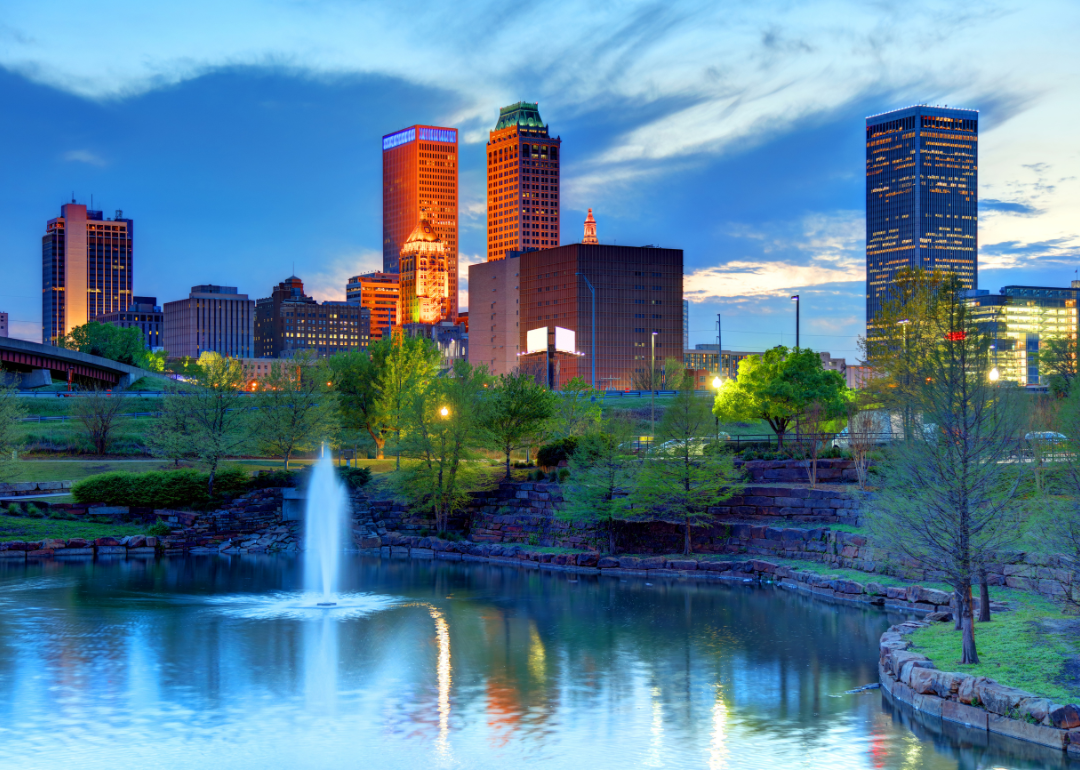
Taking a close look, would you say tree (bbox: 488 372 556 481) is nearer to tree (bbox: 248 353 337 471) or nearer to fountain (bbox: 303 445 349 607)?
fountain (bbox: 303 445 349 607)

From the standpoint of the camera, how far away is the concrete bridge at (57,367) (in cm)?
10750

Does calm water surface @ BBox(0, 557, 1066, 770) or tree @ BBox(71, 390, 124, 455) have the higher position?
tree @ BBox(71, 390, 124, 455)

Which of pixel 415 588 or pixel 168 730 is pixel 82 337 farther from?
pixel 168 730

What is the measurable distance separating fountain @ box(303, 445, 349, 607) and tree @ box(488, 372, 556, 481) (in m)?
10.0

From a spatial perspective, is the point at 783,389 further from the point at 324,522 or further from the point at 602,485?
the point at 324,522

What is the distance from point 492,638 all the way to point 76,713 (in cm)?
1212

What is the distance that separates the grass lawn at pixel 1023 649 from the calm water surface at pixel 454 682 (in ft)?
5.60

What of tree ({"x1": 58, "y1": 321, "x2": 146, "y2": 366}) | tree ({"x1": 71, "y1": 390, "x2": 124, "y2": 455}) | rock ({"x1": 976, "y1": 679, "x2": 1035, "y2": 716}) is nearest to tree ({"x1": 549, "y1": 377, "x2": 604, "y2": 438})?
tree ({"x1": 71, "y1": 390, "x2": 124, "y2": 455})

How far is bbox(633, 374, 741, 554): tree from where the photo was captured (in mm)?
44938

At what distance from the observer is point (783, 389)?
188ft

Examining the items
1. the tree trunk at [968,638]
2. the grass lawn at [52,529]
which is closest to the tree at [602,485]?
the tree trunk at [968,638]

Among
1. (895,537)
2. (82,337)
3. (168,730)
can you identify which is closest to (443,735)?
(168,730)

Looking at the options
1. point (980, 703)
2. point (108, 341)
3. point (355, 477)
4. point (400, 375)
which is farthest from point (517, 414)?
point (108, 341)

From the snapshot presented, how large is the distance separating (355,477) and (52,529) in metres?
16.9
